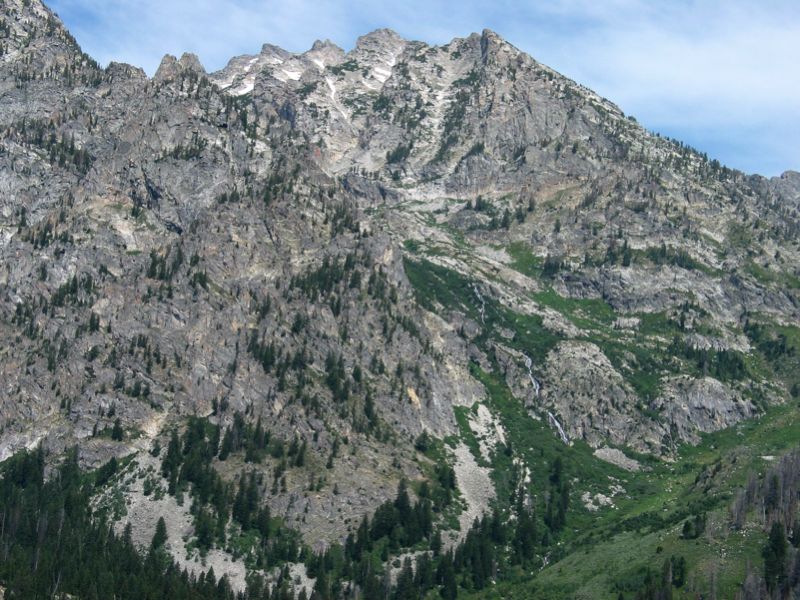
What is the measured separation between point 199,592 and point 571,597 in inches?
2834

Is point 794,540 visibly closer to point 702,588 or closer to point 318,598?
point 702,588

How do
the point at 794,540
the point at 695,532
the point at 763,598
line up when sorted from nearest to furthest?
1. the point at 763,598
2. the point at 794,540
3. the point at 695,532

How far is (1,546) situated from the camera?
198 metres

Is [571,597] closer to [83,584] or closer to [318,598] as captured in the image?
A: [318,598]

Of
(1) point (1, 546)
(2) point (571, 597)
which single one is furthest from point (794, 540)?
(1) point (1, 546)

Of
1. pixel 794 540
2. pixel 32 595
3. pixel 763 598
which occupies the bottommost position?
pixel 32 595

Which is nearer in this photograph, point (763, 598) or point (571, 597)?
point (763, 598)

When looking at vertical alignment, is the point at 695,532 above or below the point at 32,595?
above

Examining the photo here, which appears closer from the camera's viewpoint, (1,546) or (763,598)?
(763,598)

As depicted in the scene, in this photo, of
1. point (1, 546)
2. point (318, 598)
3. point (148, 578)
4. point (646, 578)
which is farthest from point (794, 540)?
point (1, 546)

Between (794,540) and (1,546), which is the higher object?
(794,540)

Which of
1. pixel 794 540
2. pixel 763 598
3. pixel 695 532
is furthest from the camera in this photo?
pixel 695 532

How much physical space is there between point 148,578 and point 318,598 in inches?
1310

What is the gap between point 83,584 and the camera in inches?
7283
